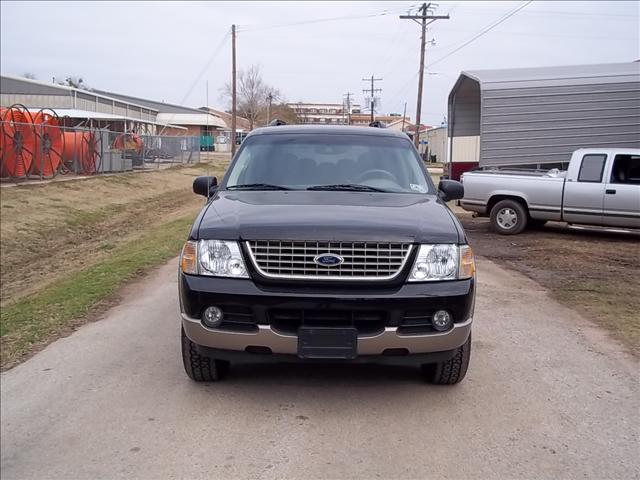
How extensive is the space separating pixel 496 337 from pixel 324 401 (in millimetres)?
2274

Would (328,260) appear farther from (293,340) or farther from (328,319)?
(293,340)

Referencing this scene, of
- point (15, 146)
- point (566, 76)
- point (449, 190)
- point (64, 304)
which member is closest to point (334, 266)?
point (449, 190)

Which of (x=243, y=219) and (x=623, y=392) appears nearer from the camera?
(x=243, y=219)

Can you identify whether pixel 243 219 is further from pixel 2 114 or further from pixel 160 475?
pixel 2 114

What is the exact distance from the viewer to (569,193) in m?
12.5

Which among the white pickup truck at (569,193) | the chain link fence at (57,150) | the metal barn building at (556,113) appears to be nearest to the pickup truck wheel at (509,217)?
the white pickup truck at (569,193)

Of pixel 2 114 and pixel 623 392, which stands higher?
pixel 2 114

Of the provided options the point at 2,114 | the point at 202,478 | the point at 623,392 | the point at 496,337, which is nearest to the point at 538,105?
the point at 496,337

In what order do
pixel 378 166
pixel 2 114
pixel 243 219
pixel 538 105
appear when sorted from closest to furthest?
1. pixel 243 219
2. pixel 378 166
3. pixel 538 105
4. pixel 2 114

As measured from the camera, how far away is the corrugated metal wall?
51.0 feet

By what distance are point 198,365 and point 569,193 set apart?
391 inches

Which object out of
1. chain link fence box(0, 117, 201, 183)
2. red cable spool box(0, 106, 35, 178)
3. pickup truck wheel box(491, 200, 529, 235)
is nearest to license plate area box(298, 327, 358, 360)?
pickup truck wheel box(491, 200, 529, 235)

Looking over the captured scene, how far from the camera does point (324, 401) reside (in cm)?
444

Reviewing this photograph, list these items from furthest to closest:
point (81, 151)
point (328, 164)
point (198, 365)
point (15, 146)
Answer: point (81, 151), point (15, 146), point (328, 164), point (198, 365)
